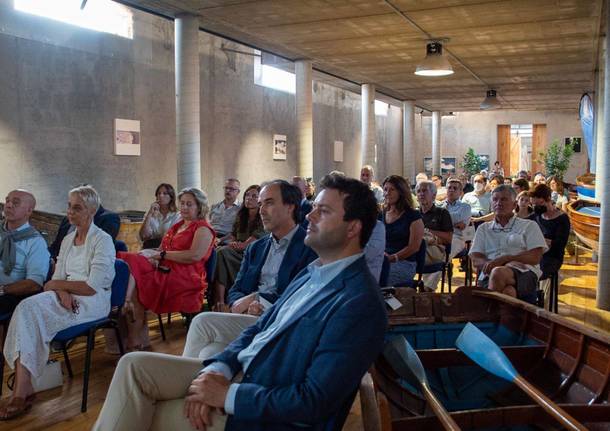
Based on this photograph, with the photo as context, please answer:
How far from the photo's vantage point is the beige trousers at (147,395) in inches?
74.3

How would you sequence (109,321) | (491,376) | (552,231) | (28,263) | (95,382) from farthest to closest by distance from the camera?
(552,231), (95,382), (28,263), (109,321), (491,376)

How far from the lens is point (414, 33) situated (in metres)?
9.29

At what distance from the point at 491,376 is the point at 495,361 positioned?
0.64 metres

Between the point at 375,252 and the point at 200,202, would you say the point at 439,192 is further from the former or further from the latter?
the point at 375,252

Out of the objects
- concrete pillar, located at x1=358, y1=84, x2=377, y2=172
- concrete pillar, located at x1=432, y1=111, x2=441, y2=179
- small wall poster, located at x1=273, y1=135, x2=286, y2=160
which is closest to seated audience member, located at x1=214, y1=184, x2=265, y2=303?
small wall poster, located at x1=273, y1=135, x2=286, y2=160

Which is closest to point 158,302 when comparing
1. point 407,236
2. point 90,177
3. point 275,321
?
point 407,236

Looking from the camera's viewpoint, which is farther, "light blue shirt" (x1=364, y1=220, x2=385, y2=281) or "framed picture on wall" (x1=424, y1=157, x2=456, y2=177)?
"framed picture on wall" (x1=424, y1=157, x2=456, y2=177)

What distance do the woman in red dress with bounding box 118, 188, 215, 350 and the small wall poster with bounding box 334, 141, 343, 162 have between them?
1359 cm

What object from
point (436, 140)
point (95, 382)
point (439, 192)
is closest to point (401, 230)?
point (95, 382)

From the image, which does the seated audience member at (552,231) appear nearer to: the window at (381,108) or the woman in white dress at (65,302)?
the woman in white dress at (65,302)

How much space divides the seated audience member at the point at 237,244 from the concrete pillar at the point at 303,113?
628cm

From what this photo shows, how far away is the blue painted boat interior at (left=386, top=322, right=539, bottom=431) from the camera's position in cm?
293

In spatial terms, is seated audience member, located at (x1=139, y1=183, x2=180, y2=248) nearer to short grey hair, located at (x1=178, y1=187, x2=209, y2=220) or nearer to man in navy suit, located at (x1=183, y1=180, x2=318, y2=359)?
short grey hair, located at (x1=178, y1=187, x2=209, y2=220)

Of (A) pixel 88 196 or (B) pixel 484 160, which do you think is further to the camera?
(B) pixel 484 160
